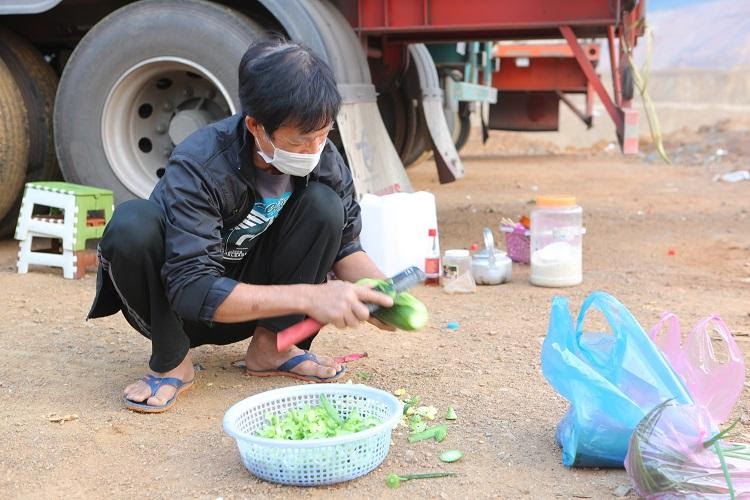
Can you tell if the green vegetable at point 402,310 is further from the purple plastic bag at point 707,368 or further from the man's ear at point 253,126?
the purple plastic bag at point 707,368

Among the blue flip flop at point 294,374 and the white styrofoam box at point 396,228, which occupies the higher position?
the white styrofoam box at point 396,228

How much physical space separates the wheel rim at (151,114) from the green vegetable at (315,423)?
278 centimetres

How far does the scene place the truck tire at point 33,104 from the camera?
17.7ft

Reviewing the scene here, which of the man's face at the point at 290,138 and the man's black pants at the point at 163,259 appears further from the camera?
the man's black pants at the point at 163,259

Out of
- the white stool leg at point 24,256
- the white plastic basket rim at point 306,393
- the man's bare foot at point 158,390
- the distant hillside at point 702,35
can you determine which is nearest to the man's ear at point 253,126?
the white plastic basket rim at point 306,393

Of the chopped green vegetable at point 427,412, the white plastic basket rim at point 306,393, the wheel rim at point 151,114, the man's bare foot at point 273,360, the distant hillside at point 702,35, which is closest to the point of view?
the white plastic basket rim at point 306,393

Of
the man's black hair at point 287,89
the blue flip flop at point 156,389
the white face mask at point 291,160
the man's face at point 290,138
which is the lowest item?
the blue flip flop at point 156,389

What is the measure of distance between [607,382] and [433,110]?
4302mm

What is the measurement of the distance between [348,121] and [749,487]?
309cm

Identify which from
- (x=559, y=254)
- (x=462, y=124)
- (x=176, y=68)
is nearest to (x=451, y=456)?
(x=559, y=254)

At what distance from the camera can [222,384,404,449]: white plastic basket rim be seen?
2.13 m

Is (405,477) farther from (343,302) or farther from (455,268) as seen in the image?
(455,268)

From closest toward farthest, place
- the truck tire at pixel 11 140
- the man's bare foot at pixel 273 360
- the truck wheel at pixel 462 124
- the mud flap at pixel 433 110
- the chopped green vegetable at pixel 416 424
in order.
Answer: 1. the chopped green vegetable at pixel 416 424
2. the man's bare foot at pixel 273 360
3. the truck tire at pixel 11 140
4. the mud flap at pixel 433 110
5. the truck wheel at pixel 462 124

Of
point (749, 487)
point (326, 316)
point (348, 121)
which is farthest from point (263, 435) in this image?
point (348, 121)
